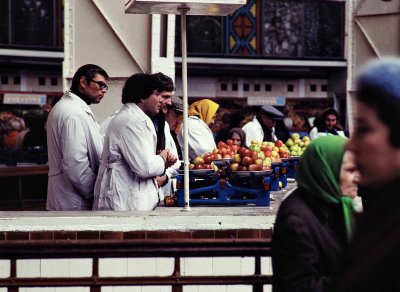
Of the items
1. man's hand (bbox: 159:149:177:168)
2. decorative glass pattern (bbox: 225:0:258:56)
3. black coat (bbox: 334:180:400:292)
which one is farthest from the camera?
decorative glass pattern (bbox: 225:0:258:56)

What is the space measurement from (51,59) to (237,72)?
4800mm

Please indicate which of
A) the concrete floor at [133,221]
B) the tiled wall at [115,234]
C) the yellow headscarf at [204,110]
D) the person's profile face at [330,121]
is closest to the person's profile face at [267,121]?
the person's profile face at [330,121]

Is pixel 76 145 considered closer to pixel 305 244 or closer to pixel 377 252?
pixel 305 244

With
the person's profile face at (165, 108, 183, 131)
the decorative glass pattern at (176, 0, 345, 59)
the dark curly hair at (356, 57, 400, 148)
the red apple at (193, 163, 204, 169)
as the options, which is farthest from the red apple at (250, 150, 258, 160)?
the decorative glass pattern at (176, 0, 345, 59)

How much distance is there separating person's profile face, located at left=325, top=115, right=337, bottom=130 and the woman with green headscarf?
8.90 meters

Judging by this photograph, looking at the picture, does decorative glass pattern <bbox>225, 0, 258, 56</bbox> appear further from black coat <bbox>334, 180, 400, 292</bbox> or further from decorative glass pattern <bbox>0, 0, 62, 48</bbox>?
black coat <bbox>334, 180, 400, 292</bbox>

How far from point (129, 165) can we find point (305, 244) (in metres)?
2.76

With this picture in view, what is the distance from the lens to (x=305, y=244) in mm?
3266

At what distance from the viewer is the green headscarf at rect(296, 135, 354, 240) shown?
332cm

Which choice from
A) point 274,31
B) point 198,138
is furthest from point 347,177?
point 274,31

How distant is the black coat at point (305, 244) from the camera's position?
10.6 feet

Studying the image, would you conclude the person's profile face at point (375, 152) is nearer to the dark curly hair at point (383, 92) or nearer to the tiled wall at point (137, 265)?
the dark curly hair at point (383, 92)

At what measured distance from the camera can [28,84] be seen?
73.3ft

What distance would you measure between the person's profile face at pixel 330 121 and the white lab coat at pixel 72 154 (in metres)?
6.19
